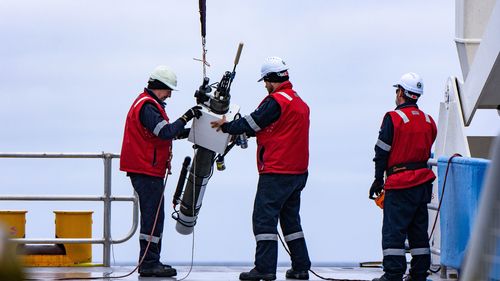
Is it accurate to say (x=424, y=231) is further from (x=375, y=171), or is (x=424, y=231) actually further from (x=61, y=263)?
(x=61, y=263)

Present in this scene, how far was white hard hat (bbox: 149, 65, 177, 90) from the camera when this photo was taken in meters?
10.1

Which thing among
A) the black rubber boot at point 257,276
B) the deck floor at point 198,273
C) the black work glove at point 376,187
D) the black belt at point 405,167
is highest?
the black belt at point 405,167

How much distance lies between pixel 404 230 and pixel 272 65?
6.37 ft

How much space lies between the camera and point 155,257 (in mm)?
10203

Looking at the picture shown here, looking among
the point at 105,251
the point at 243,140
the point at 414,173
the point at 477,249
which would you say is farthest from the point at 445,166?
the point at 477,249

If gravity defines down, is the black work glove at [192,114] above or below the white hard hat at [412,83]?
below

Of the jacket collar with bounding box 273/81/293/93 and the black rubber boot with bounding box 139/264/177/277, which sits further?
the black rubber boot with bounding box 139/264/177/277

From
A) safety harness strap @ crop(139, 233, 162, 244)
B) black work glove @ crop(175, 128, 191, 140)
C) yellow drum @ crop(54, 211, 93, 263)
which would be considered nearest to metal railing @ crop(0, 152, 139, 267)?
yellow drum @ crop(54, 211, 93, 263)

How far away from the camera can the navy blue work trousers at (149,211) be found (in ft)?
32.9

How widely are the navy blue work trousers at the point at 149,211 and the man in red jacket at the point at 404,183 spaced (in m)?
2.09

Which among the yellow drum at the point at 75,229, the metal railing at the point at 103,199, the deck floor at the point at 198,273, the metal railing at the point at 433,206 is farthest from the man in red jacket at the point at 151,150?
the metal railing at the point at 433,206

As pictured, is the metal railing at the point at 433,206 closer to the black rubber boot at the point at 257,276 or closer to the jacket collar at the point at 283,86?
the jacket collar at the point at 283,86

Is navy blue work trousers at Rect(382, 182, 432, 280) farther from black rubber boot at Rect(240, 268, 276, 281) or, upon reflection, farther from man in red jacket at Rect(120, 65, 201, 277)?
man in red jacket at Rect(120, 65, 201, 277)

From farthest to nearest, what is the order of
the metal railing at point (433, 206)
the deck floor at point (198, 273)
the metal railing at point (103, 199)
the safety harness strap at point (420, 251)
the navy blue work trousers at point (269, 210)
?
the metal railing at point (103, 199) → the deck floor at point (198, 273) → the metal railing at point (433, 206) → the safety harness strap at point (420, 251) → the navy blue work trousers at point (269, 210)
